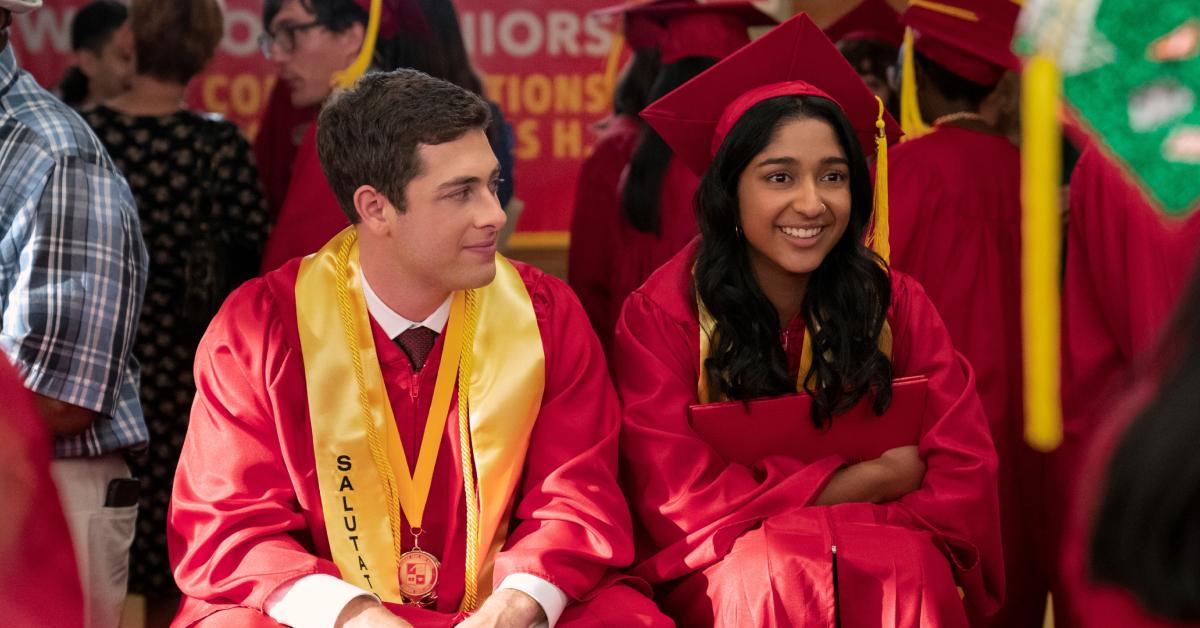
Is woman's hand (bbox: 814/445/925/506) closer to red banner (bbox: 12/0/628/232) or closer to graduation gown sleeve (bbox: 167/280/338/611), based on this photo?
graduation gown sleeve (bbox: 167/280/338/611)

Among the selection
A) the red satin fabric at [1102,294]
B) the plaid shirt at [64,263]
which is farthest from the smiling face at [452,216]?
the red satin fabric at [1102,294]

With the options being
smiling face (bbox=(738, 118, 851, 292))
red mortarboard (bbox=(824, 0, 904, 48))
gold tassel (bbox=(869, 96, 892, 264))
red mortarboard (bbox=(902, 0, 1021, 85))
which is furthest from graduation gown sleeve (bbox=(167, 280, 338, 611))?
red mortarboard (bbox=(824, 0, 904, 48))

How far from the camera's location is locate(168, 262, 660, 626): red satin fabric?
2.82m

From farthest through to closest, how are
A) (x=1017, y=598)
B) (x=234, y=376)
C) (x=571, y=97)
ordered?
(x=571, y=97)
(x=1017, y=598)
(x=234, y=376)

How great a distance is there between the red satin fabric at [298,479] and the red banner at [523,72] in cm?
258

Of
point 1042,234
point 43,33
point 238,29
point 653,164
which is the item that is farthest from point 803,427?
point 43,33

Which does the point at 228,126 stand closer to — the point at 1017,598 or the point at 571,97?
the point at 571,97

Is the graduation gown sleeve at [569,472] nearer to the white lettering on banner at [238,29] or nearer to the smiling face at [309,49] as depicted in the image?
the smiling face at [309,49]

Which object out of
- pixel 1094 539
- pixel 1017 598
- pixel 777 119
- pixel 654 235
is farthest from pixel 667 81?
pixel 1094 539

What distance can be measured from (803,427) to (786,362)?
0.16 metres

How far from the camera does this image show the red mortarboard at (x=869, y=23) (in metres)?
5.26

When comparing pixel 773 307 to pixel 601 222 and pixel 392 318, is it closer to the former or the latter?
pixel 392 318

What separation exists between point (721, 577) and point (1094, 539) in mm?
1659

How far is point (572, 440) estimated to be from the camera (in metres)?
3.06
